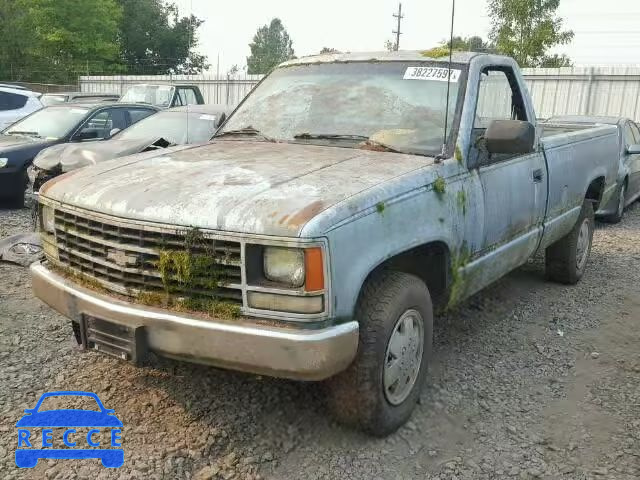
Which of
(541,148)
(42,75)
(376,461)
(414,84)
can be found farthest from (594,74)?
(42,75)

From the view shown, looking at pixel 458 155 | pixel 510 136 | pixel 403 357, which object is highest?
pixel 510 136

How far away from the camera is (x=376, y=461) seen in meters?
2.97

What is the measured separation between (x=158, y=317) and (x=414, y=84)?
7.24 ft

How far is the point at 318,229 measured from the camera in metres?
2.54

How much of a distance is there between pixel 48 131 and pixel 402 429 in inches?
308

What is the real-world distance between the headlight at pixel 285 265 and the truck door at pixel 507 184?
1.65 meters

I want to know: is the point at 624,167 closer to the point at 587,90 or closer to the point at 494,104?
the point at 494,104

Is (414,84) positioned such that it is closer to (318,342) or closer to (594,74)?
(318,342)

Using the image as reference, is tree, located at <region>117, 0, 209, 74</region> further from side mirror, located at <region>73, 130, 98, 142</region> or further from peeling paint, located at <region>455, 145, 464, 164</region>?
peeling paint, located at <region>455, 145, 464, 164</region>

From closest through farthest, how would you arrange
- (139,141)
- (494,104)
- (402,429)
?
(402,429) → (494,104) → (139,141)

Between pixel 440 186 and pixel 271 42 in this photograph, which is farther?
pixel 271 42

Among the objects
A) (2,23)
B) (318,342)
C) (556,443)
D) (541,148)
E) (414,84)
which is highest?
(2,23)

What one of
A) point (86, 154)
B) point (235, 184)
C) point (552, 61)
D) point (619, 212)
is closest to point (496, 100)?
point (235, 184)

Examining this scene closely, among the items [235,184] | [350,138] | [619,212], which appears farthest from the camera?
[619,212]
